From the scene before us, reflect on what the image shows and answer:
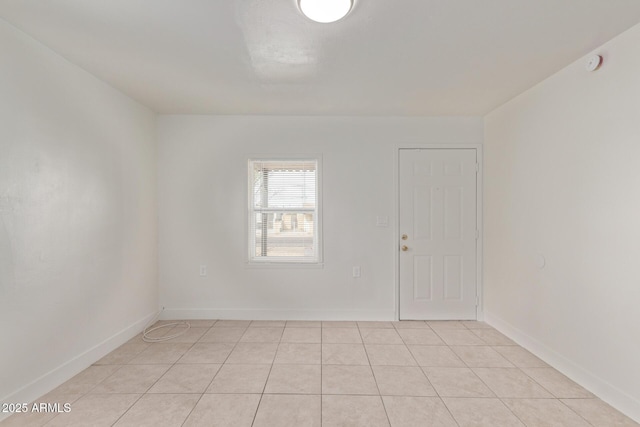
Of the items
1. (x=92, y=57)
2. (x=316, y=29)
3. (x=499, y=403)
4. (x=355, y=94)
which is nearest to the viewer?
(x=316, y=29)

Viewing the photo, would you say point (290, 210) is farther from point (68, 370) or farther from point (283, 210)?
point (68, 370)

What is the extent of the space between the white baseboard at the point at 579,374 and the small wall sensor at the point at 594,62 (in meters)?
2.20

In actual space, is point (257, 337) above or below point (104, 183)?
below

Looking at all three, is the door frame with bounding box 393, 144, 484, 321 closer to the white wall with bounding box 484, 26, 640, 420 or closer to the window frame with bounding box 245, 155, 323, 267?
the white wall with bounding box 484, 26, 640, 420

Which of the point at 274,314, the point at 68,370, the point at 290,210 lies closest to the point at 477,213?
the point at 290,210

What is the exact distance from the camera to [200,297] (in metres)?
3.55

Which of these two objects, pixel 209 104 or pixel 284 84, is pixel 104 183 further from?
pixel 284 84

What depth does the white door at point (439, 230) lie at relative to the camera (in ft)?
11.6

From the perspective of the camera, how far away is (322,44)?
2.01 m

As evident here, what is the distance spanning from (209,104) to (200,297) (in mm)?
2243

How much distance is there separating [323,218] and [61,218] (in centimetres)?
241

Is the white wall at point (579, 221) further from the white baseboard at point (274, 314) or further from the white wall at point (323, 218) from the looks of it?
the white baseboard at point (274, 314)

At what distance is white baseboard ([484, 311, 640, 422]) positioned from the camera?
189 centimetres

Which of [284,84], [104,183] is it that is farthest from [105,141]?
[284,84]
